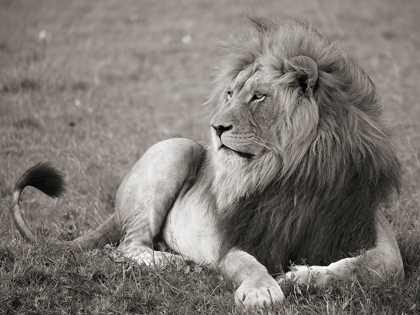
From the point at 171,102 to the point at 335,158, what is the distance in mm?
5061

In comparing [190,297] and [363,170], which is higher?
[363,170]

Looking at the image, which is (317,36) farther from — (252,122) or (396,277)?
(396,277)

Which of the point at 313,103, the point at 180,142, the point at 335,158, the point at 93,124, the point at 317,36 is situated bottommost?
the point at 93,124

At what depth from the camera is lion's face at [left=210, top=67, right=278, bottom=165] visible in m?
3.36

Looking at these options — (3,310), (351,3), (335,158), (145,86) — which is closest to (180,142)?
(335,158)

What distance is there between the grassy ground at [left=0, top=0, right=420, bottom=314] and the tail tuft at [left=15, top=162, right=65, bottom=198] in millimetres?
404

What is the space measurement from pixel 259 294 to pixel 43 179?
5.58 ft

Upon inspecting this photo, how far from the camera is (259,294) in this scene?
2.94 m

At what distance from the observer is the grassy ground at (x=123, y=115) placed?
10.4ft

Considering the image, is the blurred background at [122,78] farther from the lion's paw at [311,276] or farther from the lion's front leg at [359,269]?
the lion's paw at [311,276]

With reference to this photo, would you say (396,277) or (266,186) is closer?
(396,277)

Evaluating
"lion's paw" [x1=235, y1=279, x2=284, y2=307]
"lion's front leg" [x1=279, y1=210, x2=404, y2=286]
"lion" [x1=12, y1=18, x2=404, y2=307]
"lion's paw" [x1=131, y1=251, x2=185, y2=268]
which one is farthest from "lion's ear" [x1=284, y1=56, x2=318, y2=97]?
"lion's paw" [x1=131, y1=251, x2=185, y2=268]

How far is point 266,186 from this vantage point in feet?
11.2

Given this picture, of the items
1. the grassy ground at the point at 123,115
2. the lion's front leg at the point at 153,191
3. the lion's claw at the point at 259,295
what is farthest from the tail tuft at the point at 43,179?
the lion's claw at the point at 259,295
